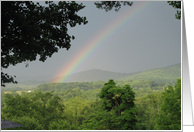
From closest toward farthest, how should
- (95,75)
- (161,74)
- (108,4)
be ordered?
(108,4), (161,74), (95,75)

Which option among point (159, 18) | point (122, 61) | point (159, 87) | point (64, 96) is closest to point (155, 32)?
point (159, 18)

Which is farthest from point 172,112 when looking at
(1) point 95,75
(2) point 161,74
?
(1) point 95,75

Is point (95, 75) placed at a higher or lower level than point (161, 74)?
lower

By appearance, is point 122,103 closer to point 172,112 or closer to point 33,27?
point 172,112

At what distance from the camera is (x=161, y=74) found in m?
21.2

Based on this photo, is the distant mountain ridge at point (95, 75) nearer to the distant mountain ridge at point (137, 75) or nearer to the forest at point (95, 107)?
the distant mountain ridge at point (137, 75)

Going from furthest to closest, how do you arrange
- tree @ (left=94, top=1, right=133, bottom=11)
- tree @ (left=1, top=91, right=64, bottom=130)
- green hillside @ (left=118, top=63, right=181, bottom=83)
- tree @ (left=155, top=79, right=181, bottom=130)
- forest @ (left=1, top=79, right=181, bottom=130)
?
green hillside @ (left=118, top=63, right=181, bottom=83)
tree @ (left=1, top=91, right=64, bottom=130)
forest @ (left=1, top=79, right=181, bottom=130)
tree @ (left=155, top=79, right=181, bottom=130)
tree @ (left=94, top=1, right=133, bottom=11)

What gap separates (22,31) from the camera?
3.30 m

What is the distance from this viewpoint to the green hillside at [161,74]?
20375mm

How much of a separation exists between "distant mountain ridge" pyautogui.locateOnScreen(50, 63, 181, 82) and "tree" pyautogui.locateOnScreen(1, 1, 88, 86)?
54.6 ft

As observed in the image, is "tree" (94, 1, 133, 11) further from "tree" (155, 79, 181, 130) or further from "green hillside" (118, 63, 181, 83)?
"green hillside" (118, 63, 181, 83)

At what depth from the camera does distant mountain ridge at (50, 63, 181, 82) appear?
20.5 meters

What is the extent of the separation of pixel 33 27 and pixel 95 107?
42.8 feet

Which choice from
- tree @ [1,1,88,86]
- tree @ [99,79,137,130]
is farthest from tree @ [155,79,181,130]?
tree @ [1,1,88,86]
